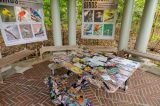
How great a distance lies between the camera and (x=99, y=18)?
5.25 m

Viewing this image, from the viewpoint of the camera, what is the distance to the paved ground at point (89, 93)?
3240 mm

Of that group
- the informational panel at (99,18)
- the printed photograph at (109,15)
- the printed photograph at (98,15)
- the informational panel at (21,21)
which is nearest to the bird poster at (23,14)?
the informational panel at (21,21)

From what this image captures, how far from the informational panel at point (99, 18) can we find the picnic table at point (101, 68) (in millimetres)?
1638

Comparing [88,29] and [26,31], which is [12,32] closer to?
[26,31]

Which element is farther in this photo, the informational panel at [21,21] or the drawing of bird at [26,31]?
the drawing of bird at [26,31]

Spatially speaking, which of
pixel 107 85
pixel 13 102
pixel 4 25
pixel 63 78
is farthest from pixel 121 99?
→ pixel 4 25

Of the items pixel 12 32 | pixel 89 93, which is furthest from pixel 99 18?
pixel 12 32

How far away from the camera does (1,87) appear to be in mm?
3742

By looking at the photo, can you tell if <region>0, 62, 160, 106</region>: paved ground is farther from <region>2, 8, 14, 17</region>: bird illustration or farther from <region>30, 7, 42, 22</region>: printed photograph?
<region>30, 7, 42, 22</region>: printed photograph

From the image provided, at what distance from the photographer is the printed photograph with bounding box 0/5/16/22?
165 inches

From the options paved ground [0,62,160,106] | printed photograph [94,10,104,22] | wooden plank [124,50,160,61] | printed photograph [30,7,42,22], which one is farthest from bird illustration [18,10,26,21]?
wooden plank [124,50,160,61]

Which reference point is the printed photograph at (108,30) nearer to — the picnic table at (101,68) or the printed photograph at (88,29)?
the printed photograph at (88,29)

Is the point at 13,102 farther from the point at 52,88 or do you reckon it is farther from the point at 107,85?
the point at 107,85

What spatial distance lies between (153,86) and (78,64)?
2.19 metres
